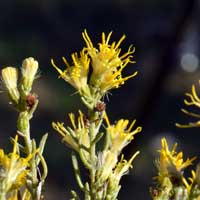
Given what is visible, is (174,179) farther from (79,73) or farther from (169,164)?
(79,73)

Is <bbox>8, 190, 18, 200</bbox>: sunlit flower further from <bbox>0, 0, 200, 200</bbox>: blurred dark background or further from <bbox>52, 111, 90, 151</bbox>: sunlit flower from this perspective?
<bbox>0, 0, 200, 200</bbox>: blurred dark background

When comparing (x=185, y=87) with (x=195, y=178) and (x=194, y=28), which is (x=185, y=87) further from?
(x=195, y=178)

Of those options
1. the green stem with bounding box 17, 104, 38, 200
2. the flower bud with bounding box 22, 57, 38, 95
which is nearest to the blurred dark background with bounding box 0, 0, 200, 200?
the flower bud with bounding box 22, 57, 38, 95

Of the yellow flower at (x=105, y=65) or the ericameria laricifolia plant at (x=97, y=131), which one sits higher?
the yellow flower at (x=105, y=65)

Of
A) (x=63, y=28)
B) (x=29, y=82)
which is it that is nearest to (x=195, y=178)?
(x=29, y=82)

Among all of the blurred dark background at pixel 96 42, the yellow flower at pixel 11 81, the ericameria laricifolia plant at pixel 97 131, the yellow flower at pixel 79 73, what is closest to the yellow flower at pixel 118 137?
the ericameria laricifolia plant at pixel 97 131

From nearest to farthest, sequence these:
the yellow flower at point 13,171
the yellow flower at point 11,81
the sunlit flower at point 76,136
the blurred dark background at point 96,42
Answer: the yellow flower at point 13,171, the sunlit flower at point 76,136, the yellow flower at point 11,81, the blurred dark background at point 96,42

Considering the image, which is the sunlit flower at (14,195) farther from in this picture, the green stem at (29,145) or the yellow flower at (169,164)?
the yellow flower at (169,164)
